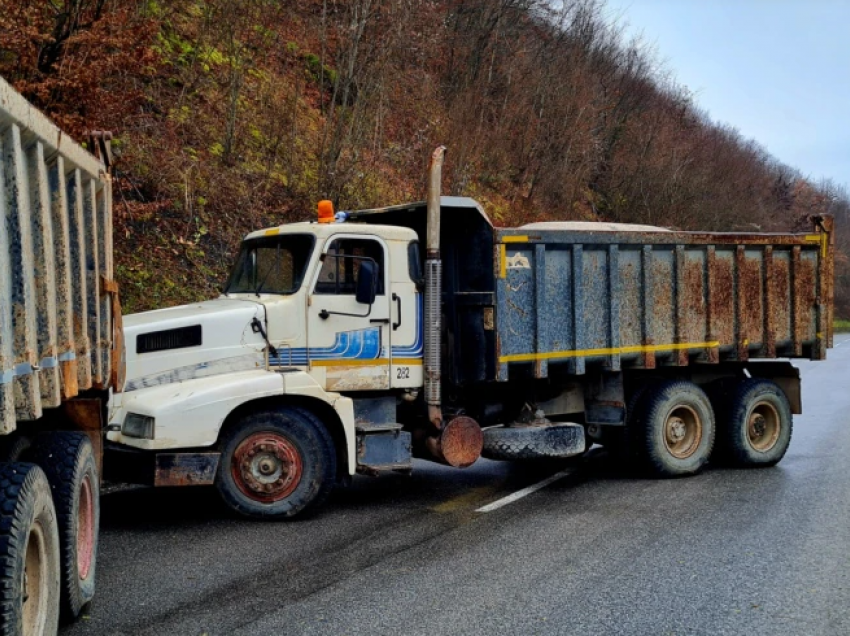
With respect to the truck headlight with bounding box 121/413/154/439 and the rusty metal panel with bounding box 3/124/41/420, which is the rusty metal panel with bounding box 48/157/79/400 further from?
the truck headlight with bounding box 121/413/154/439

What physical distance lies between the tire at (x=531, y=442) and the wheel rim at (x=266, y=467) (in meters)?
2.01

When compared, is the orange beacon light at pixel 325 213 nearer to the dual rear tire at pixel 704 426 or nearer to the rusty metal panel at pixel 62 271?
the rusty metal panel at pixel 62 271

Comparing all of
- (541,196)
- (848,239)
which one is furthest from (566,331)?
(848,239)

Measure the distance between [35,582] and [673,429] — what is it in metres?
7.14

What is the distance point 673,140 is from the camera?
31.9m

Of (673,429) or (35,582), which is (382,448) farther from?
(35,582)

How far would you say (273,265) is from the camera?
804 cm

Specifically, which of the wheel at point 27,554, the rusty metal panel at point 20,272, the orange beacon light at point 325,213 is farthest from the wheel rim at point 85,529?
the orange beacon light at point 325,213

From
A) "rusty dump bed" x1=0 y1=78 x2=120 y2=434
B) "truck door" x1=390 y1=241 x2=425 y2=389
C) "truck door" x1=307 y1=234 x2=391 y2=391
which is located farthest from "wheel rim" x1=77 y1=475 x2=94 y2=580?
"truck door" x1=390 y1=241 x2=425 y2=389

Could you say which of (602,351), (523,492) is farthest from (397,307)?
(602,351)

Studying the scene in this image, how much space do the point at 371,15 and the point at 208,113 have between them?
11.1ft

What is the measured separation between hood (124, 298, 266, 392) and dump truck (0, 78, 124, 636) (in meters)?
1.30

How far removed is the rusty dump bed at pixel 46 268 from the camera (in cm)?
364

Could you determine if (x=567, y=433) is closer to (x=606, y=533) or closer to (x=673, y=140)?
(x=606, y=533)
